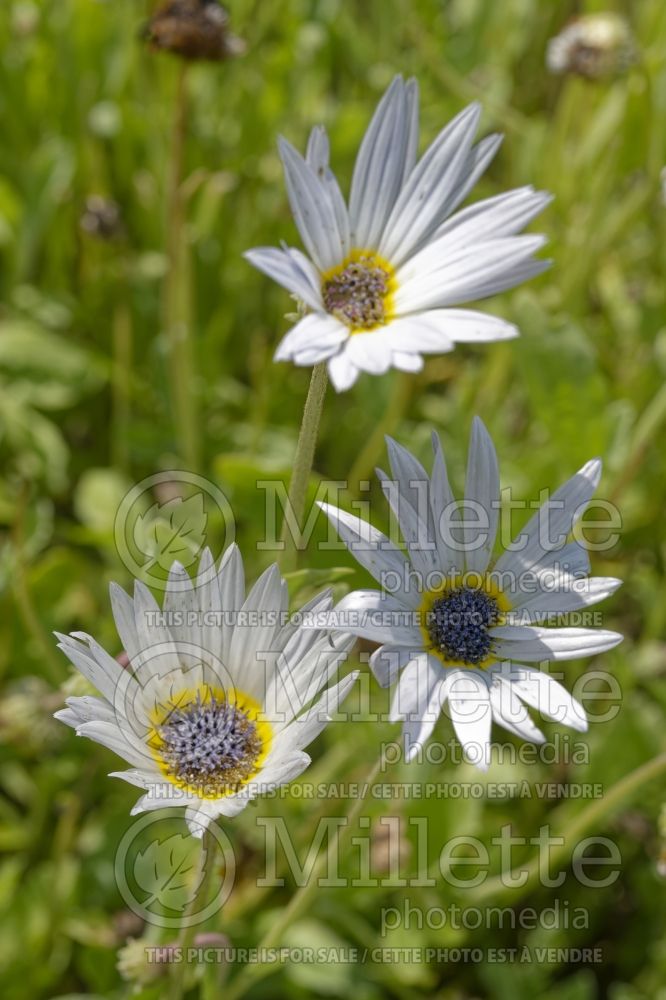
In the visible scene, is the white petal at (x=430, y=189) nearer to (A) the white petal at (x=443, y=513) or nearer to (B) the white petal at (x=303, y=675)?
(A) the white petal at (x=443, y=513)

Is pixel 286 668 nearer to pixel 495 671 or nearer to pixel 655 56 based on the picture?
pixel 495 671

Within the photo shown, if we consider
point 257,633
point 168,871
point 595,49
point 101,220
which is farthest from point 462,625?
point 595,49

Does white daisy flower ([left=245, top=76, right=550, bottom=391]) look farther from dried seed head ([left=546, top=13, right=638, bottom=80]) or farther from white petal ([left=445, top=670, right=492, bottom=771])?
dried seed head ([left=546, top=13, right=638, bottom=80])

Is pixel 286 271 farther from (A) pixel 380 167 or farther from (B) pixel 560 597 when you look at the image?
(B) pixel 560 597

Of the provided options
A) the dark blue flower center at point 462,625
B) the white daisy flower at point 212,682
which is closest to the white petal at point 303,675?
the white daisy flower at point 212,682

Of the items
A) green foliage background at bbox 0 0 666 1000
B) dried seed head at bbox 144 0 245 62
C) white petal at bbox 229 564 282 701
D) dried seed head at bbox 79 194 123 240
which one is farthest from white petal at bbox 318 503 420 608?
dried seed head at bbox 79 194 123 240
